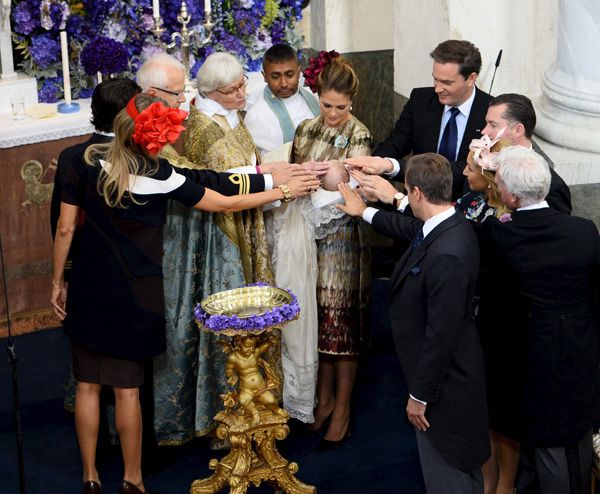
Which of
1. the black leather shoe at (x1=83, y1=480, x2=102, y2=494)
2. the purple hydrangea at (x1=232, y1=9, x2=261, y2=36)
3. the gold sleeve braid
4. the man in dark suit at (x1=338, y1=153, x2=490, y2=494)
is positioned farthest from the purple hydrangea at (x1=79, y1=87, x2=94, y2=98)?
the man in dark suit at (x1=338, y1=153, x2=490, y2=494)

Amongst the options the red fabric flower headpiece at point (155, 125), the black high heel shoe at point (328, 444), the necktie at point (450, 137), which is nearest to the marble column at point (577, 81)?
the necktie at point (450, 137)

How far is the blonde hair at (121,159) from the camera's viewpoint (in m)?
4.82

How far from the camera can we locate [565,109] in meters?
6.05

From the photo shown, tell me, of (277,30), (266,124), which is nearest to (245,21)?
(277,30)

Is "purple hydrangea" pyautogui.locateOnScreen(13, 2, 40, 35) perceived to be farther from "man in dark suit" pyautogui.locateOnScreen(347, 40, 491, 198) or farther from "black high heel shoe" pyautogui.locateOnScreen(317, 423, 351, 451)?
"black high heel shoe" pyautogui.locateOnScreen(317, 423, 351, 451)

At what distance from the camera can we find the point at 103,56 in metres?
6.67

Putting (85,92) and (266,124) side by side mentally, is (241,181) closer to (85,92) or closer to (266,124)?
(266,124)

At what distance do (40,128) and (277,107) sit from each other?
130 centimetres

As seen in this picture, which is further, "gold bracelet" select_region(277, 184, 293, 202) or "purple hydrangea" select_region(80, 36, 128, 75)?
"purple hydrangea" select_region(80, 36, 128, 75)

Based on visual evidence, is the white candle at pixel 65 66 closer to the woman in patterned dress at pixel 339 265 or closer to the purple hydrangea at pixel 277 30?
the purple hydrangea at pixel 277 30

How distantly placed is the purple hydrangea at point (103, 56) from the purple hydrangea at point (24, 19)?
1.17 feet

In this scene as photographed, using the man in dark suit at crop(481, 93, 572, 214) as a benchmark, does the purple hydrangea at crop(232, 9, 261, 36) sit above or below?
above

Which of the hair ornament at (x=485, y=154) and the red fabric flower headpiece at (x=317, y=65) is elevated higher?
the red fabric flower headpiece at (x=317, y=65)

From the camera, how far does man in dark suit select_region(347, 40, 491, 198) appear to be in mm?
5547
